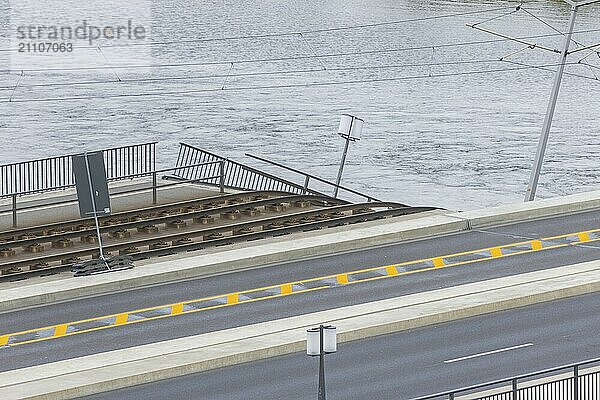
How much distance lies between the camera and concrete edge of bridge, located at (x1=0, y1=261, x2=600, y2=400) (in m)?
20.2

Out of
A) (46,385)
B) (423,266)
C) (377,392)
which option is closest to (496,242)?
(423,266)

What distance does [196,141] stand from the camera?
208ft

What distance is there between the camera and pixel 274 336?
22766 mm

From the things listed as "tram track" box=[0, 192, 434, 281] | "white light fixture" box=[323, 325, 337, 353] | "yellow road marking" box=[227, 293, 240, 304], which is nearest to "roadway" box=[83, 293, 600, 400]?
"white light fixture" box=[323, 325, 337, 353]

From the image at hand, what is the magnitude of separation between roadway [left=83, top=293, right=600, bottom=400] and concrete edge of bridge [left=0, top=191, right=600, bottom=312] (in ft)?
20.5

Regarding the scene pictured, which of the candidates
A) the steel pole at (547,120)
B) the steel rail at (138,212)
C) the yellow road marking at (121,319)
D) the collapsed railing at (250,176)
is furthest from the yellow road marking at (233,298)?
the steel pole at (547,120)

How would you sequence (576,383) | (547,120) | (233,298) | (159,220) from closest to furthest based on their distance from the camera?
1. (576,383)
2. (233,298)
3. (159,220)
4. (547,120)

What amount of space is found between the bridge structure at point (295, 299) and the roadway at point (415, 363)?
1.9 inches

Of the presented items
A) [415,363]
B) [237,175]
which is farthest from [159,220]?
[237,175]

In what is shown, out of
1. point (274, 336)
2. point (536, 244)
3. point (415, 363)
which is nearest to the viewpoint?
point (415, 363)

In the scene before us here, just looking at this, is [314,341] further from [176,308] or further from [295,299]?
[295,299]

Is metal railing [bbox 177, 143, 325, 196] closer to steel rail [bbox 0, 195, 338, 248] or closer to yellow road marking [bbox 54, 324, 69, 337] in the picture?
steel rail [bbox 0, 195, 338, 248]

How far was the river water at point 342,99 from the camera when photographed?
197 feet

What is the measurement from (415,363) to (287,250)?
881 centimetres
